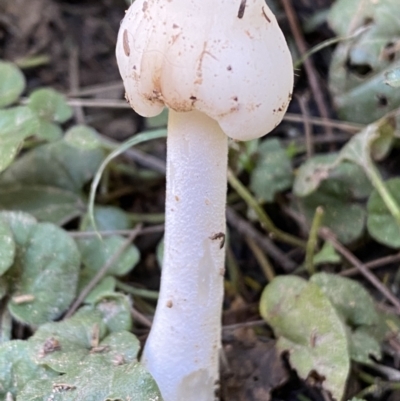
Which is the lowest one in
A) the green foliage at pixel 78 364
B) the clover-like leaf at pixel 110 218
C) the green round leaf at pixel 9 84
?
the green foliage at pixel 78 364

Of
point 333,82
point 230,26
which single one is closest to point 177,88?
point 230,26

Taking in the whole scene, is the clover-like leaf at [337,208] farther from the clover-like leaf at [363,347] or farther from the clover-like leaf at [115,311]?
the clover-like leaf at [115,311]

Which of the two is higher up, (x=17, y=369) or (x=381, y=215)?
(x=381, y=215)

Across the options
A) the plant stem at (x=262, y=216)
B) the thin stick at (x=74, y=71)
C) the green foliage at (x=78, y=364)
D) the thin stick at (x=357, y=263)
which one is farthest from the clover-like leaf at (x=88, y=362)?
the thin stick at (x=74, y=71)

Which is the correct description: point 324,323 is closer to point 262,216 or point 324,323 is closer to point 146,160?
point 262,216

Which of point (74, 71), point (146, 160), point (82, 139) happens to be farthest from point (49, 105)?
point (74, 71)
